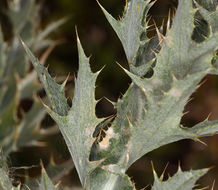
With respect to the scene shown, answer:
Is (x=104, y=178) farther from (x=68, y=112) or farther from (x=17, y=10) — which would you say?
(x=17, y=10)

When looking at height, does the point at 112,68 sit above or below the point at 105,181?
below

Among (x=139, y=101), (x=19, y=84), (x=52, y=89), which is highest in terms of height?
(x=52, y=89)

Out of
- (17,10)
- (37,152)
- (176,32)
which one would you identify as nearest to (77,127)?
(176,32)

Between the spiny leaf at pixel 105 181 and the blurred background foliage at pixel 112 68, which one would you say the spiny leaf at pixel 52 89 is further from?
the blurred background foliage at pixel 112 68

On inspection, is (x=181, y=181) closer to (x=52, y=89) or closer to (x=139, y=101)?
(x=139, y=101)

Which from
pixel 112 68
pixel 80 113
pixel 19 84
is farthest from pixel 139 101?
pixel 112 68

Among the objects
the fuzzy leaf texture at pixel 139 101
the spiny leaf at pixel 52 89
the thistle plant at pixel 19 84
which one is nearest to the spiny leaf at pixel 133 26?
the fuzzy leaf texture at pixel 139 101

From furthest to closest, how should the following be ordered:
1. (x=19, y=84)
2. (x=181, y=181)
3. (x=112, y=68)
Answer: (x=112, y=68), (x=19, y=84), (x=181, y=181)

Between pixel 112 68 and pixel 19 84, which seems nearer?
pixel 19 84

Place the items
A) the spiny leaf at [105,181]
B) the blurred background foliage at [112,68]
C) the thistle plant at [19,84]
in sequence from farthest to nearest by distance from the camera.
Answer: the blurred background foliage at [112,68] → the thistle plant at [19,84] → the spiny leaf at [105,181]
